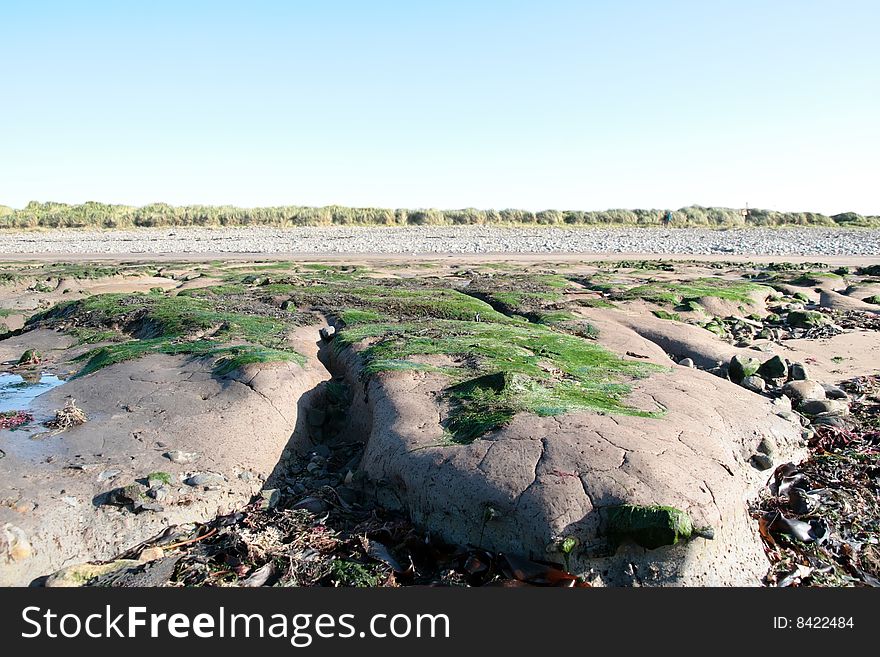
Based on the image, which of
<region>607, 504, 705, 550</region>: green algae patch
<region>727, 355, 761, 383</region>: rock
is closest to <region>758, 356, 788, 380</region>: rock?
<region>727, 355, 761, 383</region>: rock

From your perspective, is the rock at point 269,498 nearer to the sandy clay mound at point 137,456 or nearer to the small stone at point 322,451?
the sandy clay mound at point 137,456

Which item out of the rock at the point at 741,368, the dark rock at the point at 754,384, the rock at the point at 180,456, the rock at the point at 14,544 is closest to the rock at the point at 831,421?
the dark rock at the point at 754,384

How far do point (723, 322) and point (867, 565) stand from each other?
865 centimetres

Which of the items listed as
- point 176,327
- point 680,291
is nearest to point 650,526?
point 176,327

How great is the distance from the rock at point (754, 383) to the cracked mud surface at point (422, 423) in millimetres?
175

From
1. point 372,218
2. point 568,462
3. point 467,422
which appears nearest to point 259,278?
point 467,422

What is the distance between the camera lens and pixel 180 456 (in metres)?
5.85

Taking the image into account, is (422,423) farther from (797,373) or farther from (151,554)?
(797,373)

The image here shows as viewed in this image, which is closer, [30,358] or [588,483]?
[588,483]

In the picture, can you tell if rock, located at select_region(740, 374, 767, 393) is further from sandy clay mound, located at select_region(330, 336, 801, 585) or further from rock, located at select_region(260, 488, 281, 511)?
rock, located at select_region(260, 488, 281, 511)

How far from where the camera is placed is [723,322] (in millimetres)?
13102

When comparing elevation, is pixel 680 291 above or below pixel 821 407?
above

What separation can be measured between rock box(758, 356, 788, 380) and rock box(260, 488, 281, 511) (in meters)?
6.16

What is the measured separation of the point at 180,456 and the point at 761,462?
4.87 meters
